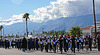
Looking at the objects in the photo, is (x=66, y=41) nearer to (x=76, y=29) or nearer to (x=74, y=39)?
(x=74, y=39)

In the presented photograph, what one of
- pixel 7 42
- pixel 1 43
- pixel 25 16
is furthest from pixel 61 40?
pixel 25 16

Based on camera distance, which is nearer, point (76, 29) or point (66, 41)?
point (66, 41)

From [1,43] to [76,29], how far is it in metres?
66.5

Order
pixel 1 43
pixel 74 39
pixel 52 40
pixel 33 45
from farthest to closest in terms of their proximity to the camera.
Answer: pixel 1 43, pixel 33 45, pixel 52 40, pixel 74 39

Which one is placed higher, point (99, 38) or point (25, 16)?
point (25, 16)

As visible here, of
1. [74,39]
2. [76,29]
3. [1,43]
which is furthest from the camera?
[76,29]

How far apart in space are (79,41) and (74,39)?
0.95m

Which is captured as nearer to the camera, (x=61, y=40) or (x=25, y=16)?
(x=61, y=40)

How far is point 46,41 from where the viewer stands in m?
22.9

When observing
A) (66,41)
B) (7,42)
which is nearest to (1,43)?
(7,42)

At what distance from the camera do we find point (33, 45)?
27219 mm

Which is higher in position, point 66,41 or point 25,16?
point 25,16

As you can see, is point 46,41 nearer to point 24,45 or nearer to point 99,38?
point 24,45

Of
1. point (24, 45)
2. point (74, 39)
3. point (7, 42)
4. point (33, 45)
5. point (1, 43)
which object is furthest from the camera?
→ point (1, 43)
